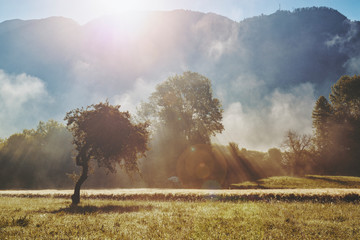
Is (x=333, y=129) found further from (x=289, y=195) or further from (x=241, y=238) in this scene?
(x=241, y=238)

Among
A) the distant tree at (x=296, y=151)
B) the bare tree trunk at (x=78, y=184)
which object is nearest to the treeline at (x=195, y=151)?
the distant tree at (x=296, y=151)

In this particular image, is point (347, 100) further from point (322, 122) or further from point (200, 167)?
point (200, 167)

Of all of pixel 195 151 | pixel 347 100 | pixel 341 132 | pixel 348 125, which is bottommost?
pixel 195 151

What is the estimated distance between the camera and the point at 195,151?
49219 millimetres

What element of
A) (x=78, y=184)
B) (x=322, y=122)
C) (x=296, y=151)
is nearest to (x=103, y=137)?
(x=78, y=184)

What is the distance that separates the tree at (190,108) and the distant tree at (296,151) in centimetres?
1949

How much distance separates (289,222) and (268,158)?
61610mm

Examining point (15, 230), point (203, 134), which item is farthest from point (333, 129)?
point (15, 230)

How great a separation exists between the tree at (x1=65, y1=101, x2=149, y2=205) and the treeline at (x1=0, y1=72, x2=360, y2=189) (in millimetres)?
24220

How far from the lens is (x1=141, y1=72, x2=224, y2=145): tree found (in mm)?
49531

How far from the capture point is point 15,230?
20.1 ft

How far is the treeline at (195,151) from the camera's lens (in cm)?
4897

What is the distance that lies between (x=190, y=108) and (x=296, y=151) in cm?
3038

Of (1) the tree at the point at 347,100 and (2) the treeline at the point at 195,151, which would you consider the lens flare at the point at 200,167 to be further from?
(1) the tree at the point at 347,100
